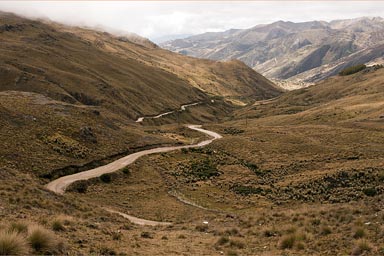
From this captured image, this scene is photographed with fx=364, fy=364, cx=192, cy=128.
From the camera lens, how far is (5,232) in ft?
44.4

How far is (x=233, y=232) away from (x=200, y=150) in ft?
207

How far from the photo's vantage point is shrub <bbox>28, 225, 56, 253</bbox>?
14015 millimetres

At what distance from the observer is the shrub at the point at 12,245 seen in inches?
485

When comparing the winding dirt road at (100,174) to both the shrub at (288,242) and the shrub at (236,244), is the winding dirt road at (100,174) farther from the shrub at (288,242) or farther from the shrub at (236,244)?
the shrub at (288,242)

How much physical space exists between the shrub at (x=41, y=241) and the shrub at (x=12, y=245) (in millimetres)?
859

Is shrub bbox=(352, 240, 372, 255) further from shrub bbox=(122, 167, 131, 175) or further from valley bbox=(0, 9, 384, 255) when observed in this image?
shrub bbox=(122, 167, 131, 175)

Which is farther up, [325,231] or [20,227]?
[20,227]

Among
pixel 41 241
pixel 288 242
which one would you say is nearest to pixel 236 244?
pixel 288 242

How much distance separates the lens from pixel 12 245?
12.5 metres

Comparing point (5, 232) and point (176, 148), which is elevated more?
point (5, 232)

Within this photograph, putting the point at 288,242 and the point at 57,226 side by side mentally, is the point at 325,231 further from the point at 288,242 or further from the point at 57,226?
the point at 57,226

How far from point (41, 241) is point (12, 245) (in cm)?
178

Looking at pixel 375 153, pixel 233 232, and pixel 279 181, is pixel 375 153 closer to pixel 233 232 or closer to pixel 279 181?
pixel 279 181

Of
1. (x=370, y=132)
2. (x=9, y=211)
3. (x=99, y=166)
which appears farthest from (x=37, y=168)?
(x=370, y=132)
